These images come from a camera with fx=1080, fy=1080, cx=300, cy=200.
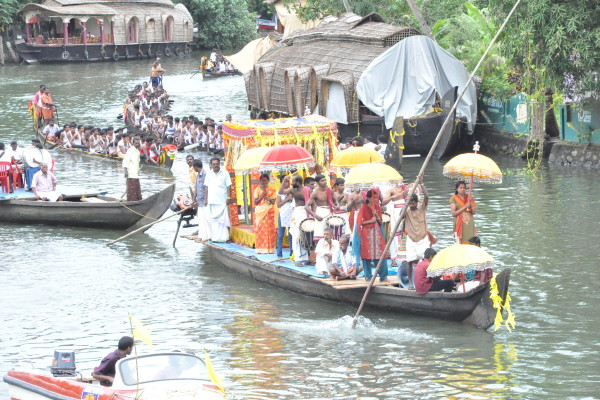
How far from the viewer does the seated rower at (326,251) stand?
1456 cm

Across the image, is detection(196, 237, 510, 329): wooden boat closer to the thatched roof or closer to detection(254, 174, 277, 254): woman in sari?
detection(254, 174, 277, 254): woman in sari

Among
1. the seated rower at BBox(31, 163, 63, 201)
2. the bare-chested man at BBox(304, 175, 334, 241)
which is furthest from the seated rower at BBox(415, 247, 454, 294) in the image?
the seated rower at BBox(31, 163, 63, 201)

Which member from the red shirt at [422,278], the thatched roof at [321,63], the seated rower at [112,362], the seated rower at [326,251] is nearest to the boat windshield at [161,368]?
the seated rower at [112,362]

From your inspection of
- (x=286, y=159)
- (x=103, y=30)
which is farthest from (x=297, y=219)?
(x=103, y=30)

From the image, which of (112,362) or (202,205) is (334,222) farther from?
(112,362)

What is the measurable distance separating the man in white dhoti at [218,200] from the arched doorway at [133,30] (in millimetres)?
44784

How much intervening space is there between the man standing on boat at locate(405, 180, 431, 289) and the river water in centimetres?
79

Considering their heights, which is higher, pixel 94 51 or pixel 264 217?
pixel 94 51

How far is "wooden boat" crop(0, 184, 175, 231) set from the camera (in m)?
19.8

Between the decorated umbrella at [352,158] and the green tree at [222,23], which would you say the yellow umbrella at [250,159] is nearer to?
the decorated umbrella at [352,158]

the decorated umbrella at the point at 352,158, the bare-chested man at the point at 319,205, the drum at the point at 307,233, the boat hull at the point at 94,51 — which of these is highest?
the boat hull at the point at 94,51

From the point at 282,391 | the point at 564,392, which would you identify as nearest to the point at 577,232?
the point at 564,392

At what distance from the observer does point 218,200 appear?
1691 cm

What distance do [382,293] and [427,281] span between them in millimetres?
802
